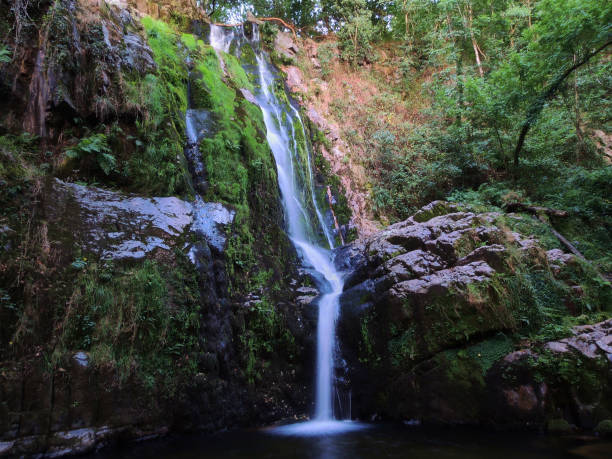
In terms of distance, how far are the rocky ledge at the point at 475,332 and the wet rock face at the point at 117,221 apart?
136 inches

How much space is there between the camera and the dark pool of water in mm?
4039

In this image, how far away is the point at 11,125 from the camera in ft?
17.6

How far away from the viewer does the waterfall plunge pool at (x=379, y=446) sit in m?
4.04

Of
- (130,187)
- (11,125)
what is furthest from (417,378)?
(11,125)

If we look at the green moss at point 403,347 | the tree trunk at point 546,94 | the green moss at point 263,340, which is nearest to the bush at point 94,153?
the green moss at point 263,340

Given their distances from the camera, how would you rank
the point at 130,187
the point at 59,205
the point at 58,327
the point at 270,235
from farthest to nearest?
the point at 270,235, the point at 130,187, the point at 59,205, the point at 58,327

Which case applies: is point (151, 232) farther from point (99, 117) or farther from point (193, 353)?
point (99, 117)

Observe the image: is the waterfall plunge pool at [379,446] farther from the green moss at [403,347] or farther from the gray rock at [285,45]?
the gray rock at [285,45]

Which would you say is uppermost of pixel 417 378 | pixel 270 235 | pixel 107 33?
pixel 107 33

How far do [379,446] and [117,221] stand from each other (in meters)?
5.07

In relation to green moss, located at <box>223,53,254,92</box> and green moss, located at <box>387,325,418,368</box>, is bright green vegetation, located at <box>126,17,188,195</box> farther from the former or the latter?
green moss, located at <box>387,325,418,368</box>

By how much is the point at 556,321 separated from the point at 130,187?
7.59m

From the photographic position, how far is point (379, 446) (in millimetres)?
4574

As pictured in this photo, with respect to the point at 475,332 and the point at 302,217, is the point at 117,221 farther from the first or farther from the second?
the point at 475,332
